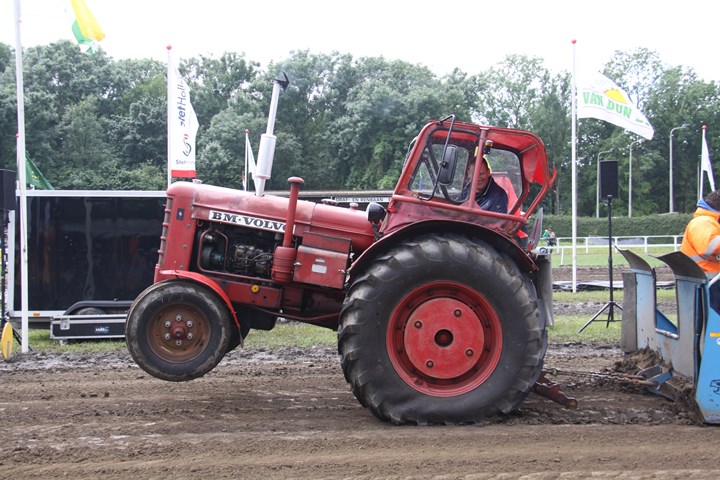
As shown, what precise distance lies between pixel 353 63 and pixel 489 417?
158 feet

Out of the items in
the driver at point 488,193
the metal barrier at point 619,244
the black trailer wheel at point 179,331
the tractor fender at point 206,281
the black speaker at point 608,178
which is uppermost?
the black speaker at point 608,178

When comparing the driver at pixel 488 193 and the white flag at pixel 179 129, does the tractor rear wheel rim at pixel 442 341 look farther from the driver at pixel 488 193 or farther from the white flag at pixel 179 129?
the white flag at pixel 179 129

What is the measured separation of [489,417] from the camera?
5633 mm

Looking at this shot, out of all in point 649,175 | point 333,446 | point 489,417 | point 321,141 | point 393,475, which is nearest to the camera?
point 393,475

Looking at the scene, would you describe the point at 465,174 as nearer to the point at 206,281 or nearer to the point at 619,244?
the point at 206,281

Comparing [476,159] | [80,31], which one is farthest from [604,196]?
[80,31]

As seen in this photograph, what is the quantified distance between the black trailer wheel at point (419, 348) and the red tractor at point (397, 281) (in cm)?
1

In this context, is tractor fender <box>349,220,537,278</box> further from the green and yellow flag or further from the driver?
the green and yellow flag

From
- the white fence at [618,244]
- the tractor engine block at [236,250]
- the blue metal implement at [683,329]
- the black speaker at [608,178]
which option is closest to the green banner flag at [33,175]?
the tractor engine block at [236,250]

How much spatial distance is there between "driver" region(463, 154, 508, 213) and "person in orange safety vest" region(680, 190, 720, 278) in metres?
1.93

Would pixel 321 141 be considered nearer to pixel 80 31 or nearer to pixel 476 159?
pixel 80 31

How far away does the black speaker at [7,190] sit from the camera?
32.1ft

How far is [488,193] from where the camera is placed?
605 centimetres

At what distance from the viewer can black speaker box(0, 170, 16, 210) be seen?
9797 mm
